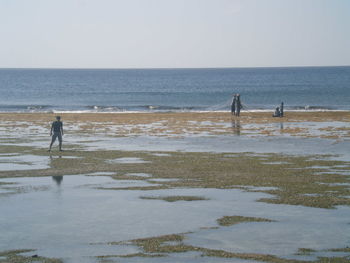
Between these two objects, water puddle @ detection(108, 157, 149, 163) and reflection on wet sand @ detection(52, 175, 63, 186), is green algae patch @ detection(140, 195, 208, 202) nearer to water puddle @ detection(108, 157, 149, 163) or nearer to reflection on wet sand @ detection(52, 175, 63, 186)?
reflection on wet sand @ detection(52, 175, 63, 186)

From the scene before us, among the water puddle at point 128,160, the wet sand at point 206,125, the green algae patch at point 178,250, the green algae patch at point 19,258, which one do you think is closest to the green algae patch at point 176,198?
the green algae patch at point 178,250

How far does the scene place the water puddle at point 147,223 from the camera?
14156 mm

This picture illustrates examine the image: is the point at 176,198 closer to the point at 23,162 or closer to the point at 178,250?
the point at 178,250

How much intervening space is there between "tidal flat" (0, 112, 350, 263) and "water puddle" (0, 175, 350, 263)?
0.03m

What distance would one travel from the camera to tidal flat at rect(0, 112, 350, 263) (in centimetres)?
1400

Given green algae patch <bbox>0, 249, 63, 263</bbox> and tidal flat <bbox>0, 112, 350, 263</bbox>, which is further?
tidal flat <bbox>0, 112, 350, 263</bbox>

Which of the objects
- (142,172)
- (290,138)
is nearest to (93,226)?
(142,172)

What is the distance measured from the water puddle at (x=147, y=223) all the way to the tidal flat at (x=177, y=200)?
0.03 metres

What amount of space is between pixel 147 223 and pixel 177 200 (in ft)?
9.93

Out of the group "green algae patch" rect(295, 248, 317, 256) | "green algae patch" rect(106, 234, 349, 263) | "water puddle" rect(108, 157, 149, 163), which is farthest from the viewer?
"water puddle" rect(108, 157, 149, 163)

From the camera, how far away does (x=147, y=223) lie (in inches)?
648

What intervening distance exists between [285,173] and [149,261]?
1217 cm

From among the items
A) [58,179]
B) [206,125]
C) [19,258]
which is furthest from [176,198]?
[206,125]

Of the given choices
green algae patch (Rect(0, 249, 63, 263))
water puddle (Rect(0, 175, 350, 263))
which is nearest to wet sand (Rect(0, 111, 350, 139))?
water puddle (Rect(0, 175, 350, 263))
